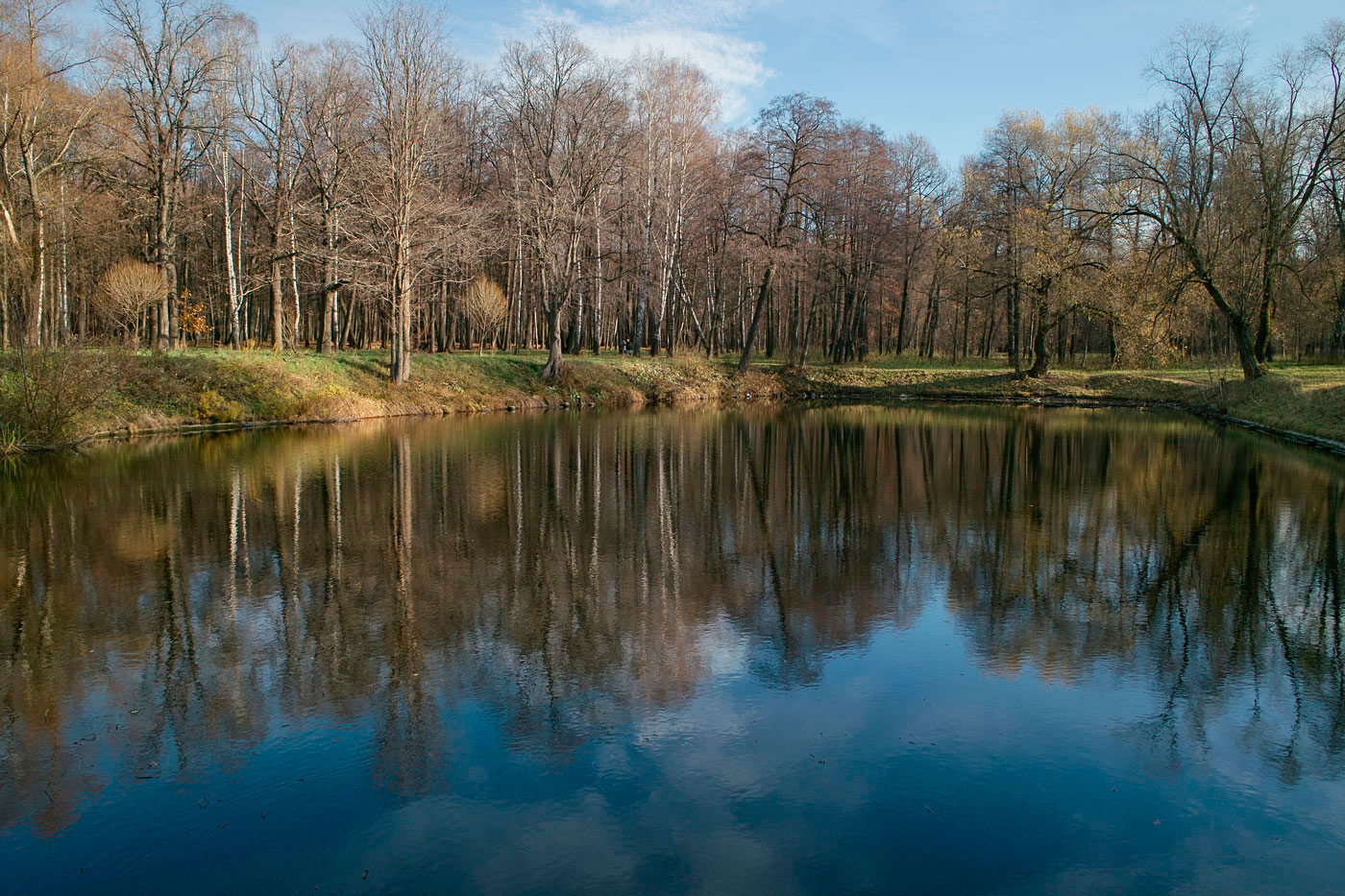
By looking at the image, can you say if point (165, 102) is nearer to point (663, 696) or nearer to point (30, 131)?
point (30, 131)

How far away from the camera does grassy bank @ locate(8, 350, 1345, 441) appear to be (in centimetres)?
2380

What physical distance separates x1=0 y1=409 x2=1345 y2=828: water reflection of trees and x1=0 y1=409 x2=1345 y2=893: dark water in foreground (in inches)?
1.9

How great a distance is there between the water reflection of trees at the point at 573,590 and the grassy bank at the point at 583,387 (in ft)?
22.5

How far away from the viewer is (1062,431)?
26953 millimetres

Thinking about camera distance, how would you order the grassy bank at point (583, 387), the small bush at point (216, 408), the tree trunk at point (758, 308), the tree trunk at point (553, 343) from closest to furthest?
the grassy bank at point (583, 387) < the small bush at point (216, 408) < the tree trunk at point (553, 343) < the tree trunk at point (758, 308)

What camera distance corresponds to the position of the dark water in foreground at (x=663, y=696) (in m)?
4.62

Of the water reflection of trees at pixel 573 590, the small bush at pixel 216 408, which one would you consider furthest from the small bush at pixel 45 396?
the small bush at pixel 216 408

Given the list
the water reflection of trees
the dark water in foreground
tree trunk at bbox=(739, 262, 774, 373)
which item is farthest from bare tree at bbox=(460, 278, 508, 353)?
the dark water in foreground

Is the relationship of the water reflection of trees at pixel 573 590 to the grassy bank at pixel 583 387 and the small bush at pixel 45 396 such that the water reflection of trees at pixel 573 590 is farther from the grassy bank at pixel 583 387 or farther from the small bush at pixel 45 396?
the grassy bank at pixel 583 387

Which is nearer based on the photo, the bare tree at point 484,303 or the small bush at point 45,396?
the small bush at point 45,396

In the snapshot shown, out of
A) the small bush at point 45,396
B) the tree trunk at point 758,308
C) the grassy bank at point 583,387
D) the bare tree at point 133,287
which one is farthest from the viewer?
the tree trunk at point 758,308

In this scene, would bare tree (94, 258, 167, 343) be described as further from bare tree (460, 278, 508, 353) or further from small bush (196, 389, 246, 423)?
Answer: bare tree (460, 278, 508, 353)

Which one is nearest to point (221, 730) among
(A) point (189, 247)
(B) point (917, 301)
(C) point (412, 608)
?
(C) point (412, 608)

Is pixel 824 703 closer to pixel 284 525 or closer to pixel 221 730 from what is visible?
pixel 221 730
